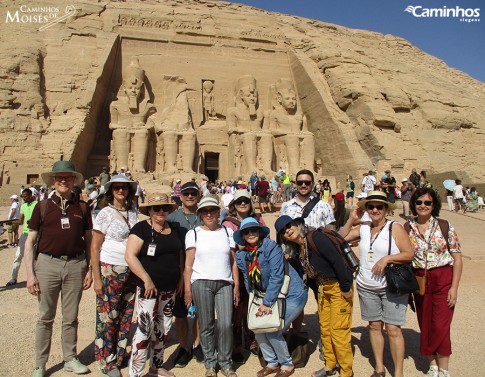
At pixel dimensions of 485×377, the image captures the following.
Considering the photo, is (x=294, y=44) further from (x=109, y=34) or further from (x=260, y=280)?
(x=260, y=280)

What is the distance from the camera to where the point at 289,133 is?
55.6ft

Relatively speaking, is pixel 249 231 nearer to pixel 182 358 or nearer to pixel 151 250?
pixel 151 250

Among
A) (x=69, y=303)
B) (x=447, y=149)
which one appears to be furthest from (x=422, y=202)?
(x=447, y=149)

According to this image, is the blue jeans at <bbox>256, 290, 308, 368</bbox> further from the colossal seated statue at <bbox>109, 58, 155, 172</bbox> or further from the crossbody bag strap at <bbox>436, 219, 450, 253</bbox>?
the colossal seated statue at <bbox>109, 58, 155, 172</bbox>

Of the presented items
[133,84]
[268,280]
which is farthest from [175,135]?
[268,280]

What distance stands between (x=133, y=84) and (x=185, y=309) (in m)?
14.3

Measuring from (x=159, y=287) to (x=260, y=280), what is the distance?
0.80 meters

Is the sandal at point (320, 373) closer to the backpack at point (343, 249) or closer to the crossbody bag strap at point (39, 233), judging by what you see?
the backpack at point (343, 249)

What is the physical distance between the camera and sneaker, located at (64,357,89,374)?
10.8 feet

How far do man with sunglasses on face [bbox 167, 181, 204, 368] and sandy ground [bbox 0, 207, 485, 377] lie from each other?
0.27 feet

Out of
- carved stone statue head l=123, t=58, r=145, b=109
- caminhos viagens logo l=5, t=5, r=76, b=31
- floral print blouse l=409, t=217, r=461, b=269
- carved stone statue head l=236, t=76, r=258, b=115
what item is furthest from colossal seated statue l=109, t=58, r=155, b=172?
floral print blouse l=409, t=217, r=461, b=269

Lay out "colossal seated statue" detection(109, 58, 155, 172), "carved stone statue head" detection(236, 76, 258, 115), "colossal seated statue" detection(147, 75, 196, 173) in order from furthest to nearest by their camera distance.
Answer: "carved stone statue head" detection(236, 76, 258, 115), "colossal seated statue" detection(147, 75, 196, 173), "colossal seated statue" detection(109, 58, 155, 172)

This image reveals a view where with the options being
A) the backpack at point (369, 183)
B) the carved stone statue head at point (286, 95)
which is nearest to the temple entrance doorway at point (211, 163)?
the carved stone statue head at point (286, 95)

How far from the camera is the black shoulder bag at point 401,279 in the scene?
2971mm
